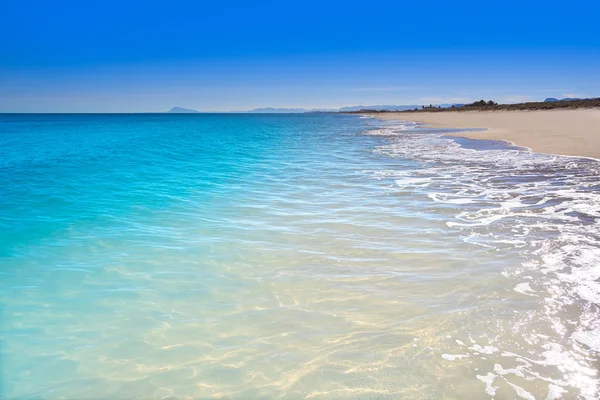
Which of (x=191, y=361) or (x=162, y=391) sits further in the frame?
(x=191, y=361)

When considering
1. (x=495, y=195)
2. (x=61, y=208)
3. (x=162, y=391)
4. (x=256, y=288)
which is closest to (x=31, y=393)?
A: (x=162, y=391)

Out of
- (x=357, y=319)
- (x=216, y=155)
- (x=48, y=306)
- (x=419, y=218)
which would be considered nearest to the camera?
(x=357, y=319)

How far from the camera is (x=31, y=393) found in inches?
136

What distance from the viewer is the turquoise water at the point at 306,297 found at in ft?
11.5

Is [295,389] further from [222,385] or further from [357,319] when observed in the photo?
[357,319]

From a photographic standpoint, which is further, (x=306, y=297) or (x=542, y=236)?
(x=542, y=236)

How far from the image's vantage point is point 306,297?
195 inches

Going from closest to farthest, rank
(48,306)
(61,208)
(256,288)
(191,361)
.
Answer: (191,361), (48,306), (256,288), (61,208)

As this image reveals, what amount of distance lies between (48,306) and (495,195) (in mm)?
9993

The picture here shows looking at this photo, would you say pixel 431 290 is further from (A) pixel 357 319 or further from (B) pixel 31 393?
(B) pixel 31 393

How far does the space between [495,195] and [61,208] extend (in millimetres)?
11151

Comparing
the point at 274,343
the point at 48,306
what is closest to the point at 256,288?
the point at 274,343

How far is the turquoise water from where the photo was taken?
3502mm

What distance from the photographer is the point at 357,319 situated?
4.41 metres
